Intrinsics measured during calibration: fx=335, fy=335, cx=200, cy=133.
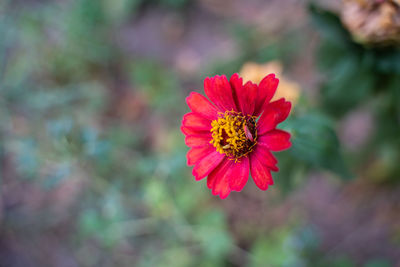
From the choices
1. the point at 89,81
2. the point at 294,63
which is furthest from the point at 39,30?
the point at 294,63

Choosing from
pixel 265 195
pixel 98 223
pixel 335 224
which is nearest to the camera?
pixel 98 223

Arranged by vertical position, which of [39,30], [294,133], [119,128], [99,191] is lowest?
[294,133]

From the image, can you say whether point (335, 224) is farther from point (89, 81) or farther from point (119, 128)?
point (89, 81)

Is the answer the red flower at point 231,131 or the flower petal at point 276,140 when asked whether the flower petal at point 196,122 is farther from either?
the flower petal at point 276,140

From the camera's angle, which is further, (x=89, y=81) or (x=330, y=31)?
(x=89, y=81)

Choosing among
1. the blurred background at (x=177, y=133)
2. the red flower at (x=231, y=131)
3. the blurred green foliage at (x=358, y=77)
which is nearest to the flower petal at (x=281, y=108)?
the red flower at (x=231, y=131)

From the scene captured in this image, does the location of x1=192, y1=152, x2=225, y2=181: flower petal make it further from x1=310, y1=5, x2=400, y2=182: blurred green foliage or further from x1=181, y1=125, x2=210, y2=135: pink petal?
x1=310, y1=5, x2=400, y2=182: blurred green foliage

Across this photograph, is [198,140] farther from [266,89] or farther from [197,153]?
[266,89]

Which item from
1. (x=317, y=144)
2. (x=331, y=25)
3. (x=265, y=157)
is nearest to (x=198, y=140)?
(x=265, y=157)
